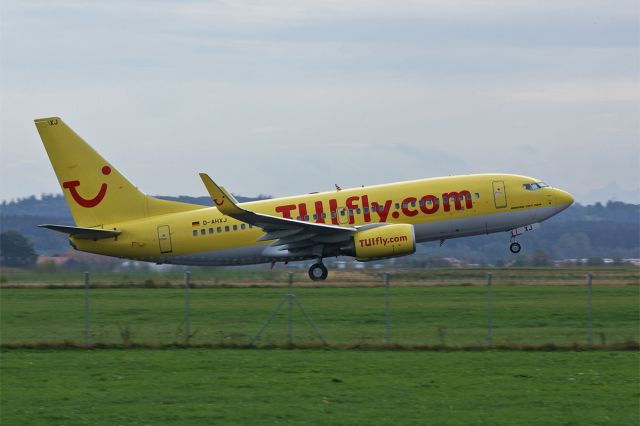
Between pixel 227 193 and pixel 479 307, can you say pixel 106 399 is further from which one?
pixel 227 193

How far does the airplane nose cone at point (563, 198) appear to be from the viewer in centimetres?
4213

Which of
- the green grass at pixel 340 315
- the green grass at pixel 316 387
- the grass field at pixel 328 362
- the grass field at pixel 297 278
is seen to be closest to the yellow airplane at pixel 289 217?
the grass field at pixel 297 278

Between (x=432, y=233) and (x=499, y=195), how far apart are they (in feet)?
9.59

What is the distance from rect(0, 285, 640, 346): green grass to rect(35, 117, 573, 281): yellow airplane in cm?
206

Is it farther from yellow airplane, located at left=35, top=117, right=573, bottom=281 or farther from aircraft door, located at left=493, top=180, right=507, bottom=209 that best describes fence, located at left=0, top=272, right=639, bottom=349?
aircraft door, located at left=493, top=180, right=507, bottom=209

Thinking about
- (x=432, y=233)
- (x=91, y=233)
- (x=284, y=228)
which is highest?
(x=91, y=233)

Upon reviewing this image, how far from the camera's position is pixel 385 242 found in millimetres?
39656

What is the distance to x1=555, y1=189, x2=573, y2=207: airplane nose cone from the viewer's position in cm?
4213

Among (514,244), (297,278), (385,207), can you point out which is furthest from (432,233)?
(297,278)

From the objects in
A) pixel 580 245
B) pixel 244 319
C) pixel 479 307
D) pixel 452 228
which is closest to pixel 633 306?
pixel 479 307

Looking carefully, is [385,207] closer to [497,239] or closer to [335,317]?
[335,317]

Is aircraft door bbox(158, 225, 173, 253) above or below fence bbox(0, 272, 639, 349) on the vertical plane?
above

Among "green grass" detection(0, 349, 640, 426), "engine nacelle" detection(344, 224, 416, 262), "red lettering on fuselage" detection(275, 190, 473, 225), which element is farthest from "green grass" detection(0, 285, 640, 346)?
"red lettering on fuselage" detection(275, 190, 473, 225)

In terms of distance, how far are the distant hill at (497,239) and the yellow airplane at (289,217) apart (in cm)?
2915
